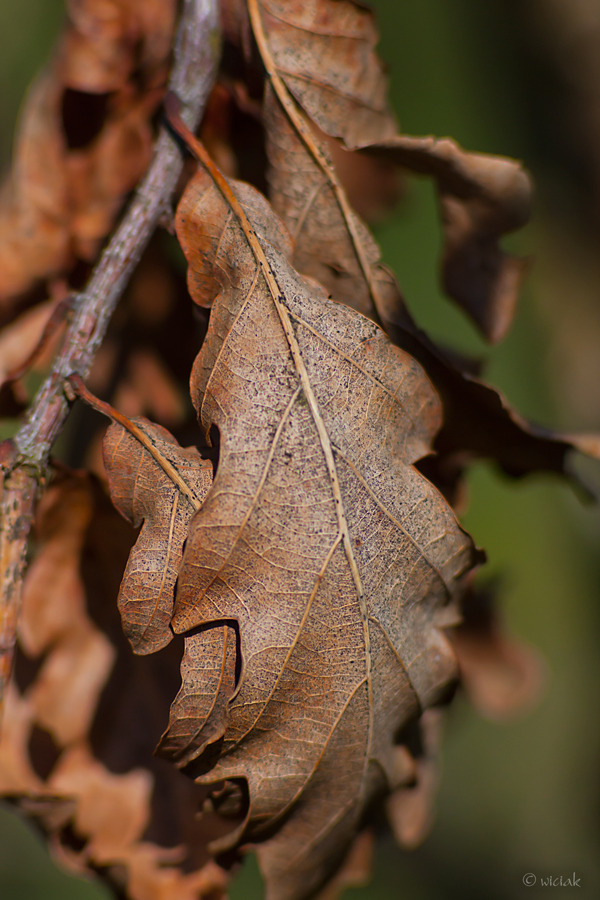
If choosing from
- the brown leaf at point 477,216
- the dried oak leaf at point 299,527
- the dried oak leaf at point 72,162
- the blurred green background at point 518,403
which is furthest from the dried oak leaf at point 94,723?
the blurred green background at point 518,403

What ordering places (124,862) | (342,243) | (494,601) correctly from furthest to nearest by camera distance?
(494,601), (124,862), (342,243)

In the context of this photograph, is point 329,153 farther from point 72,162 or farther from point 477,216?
point 72,162

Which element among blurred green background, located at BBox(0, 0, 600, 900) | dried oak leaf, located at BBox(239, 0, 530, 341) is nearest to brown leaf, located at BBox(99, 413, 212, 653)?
dried oak leaf, located at BBox(239, 0, 530, 341)

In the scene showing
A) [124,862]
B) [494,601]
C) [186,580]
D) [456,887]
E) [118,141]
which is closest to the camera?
[186,580]

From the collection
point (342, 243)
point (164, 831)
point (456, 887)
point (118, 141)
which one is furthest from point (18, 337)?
point (456, 887)

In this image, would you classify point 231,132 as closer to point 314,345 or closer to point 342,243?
point 342,243

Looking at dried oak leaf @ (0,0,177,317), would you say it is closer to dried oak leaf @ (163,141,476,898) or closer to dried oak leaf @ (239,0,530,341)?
dried oak leaf @ (239,0,530,341)

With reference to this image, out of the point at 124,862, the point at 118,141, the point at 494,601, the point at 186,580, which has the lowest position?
the point at 124,862
